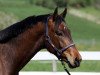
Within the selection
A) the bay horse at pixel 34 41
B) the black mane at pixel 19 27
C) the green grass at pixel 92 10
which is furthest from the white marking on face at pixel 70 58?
the green grass at pixel 92 10

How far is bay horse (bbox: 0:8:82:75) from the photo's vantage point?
5.88 meters

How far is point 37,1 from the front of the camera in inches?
3012

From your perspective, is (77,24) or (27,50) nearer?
(27,50)

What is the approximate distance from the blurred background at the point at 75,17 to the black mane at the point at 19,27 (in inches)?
231

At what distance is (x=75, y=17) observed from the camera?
63062mm

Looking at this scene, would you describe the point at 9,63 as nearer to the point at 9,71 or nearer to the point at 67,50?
the point at 9,71

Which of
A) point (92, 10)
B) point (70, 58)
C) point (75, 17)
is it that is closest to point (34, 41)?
point (70, 58)

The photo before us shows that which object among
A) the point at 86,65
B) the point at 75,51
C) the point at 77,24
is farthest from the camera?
the point at 77,24

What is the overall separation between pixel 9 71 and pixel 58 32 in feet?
2.59

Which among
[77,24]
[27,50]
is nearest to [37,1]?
[77,24]

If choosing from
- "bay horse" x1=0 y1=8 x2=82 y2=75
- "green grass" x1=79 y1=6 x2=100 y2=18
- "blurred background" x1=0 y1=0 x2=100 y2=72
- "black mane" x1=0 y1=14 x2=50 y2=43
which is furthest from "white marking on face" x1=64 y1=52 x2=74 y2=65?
"green grass" x1=79 y1=6 x2=100 y2=18

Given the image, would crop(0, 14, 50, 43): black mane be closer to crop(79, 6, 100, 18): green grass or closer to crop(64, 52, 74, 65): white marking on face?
crop(64, 52, 74, 65): white marking on face

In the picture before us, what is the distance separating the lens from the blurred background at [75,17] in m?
15.1

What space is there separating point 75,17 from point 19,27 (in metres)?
57.3
